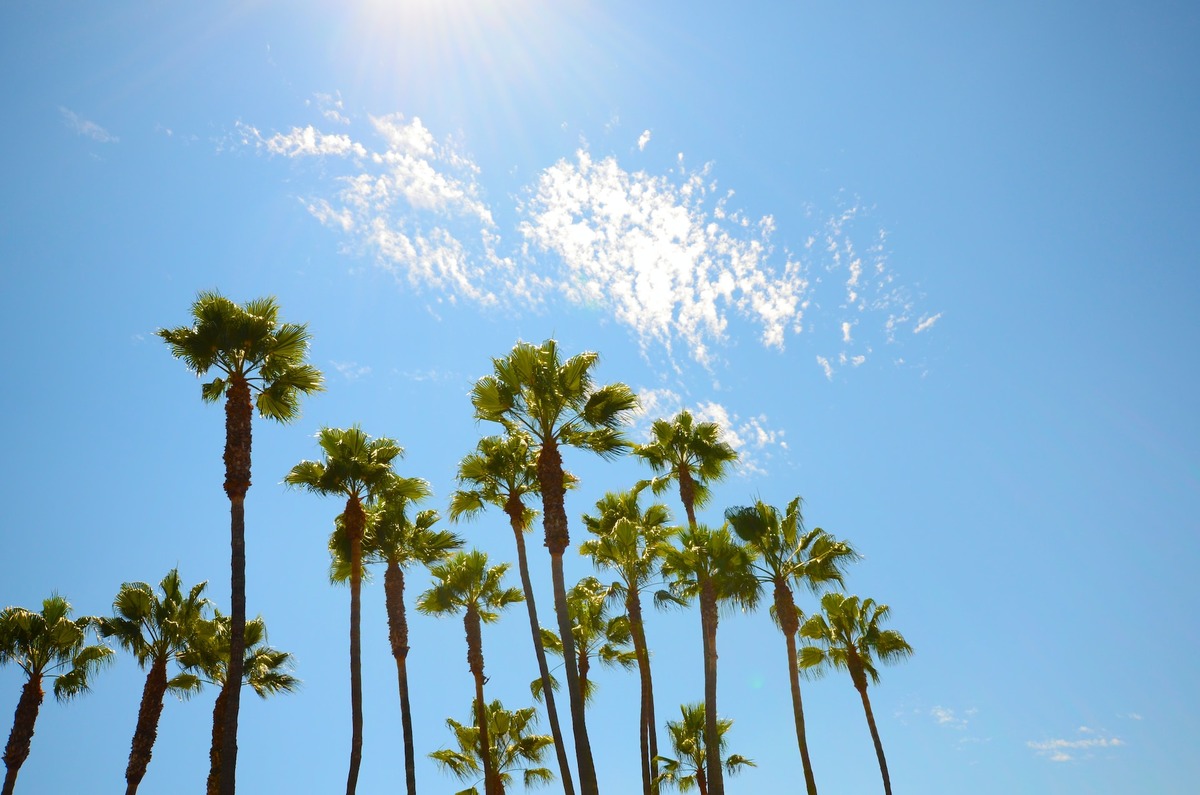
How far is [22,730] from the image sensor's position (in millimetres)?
25422

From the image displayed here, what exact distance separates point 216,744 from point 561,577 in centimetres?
1328

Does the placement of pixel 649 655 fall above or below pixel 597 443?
below

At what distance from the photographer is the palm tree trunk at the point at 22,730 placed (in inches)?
982

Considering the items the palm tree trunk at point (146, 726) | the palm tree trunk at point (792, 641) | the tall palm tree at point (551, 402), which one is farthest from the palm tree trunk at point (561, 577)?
the palm tree trunk at point (146, 726)

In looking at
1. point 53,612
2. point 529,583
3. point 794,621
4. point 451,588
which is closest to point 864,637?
point 794,621

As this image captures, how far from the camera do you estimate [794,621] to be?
25.8 m

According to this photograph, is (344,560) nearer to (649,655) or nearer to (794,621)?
(649,655)

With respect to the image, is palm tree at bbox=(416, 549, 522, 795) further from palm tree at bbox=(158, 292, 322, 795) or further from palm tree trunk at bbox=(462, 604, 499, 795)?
palm tree at bbox=(158, 292, 322, 795)

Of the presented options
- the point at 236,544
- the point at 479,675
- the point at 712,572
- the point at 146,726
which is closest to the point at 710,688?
the point at 712,572

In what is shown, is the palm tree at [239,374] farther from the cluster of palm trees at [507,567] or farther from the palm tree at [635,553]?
the palm tree at [635,553]

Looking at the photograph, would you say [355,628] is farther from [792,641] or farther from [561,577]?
[792,641]

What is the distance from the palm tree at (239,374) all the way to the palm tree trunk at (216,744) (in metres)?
6.04

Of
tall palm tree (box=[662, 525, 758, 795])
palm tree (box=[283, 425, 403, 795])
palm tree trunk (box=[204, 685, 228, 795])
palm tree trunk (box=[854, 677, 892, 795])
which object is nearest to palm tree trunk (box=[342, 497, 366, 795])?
palm tree (box=[283, 425, 403, 795])

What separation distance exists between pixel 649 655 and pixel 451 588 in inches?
295
